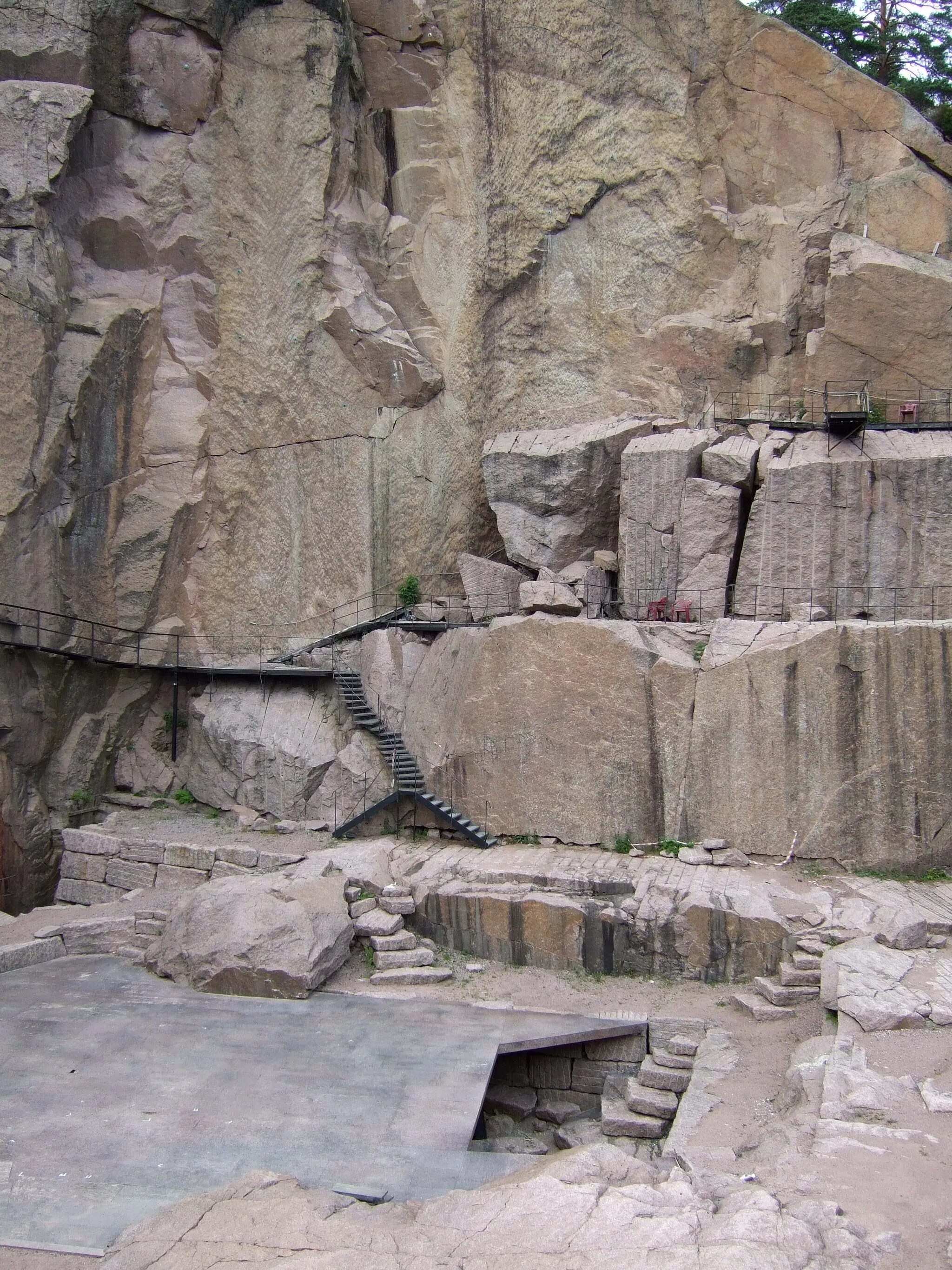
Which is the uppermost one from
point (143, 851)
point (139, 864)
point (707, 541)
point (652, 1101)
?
point (707, 541)

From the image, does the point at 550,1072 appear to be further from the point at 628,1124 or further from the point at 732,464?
the point at 732,464

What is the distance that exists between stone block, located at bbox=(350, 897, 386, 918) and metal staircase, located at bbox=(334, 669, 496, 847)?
2.51 m

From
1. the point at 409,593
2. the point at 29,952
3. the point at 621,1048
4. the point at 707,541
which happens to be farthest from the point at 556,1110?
the point at 409,593

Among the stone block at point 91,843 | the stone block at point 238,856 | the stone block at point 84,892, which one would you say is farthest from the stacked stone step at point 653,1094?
the stone block at point 91,843

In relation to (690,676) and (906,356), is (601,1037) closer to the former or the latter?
(690,676)

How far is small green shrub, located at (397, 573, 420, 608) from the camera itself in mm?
20312

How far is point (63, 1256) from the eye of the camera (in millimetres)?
7219

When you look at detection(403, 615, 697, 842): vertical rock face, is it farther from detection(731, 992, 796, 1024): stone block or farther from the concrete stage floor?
the concrete stage floor

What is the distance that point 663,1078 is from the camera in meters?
10.8

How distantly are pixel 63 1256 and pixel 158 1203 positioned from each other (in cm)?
81

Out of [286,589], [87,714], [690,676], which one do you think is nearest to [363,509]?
[286,589]

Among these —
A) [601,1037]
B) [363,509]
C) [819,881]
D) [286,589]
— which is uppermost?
[363,509]

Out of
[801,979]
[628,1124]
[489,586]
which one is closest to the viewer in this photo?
[628,1124]

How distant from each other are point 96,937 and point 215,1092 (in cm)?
495
